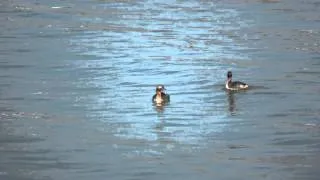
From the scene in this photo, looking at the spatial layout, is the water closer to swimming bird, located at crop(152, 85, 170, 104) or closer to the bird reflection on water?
the bird reflection on water

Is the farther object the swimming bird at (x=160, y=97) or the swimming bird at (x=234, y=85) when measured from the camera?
the swimming bird at (x=234, y=85)

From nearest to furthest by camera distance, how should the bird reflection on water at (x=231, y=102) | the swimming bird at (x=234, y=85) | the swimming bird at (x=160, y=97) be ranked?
1. the bird reflection on water at (x=231, y=102)
2. the swimming bird at (x=160, y=97)
3. the swimming bird at (x=234, y=85)

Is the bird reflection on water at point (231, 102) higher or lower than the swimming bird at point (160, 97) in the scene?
lower

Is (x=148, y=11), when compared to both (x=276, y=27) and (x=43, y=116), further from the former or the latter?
(x=43, y=116)

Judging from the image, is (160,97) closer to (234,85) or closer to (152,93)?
(152,93)

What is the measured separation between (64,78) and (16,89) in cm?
181

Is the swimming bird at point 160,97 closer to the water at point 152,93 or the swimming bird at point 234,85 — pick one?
the water at point 152,93

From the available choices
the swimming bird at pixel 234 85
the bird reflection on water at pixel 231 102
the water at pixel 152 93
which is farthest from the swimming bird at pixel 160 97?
the swimming bird at pixel 234 85

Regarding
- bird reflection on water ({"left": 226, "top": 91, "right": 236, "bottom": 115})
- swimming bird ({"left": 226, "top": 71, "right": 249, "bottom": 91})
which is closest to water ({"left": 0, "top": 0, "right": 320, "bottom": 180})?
bird reflection on water ({"left": 226, "top": 91, "right": 236, "bottom": 115})

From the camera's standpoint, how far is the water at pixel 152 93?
596 inches

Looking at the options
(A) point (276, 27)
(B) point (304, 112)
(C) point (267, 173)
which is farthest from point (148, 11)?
(C) point (267, 173)

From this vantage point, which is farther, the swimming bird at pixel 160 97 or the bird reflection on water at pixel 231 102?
the swimming bird at pixel 160 97

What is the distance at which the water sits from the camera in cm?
1515

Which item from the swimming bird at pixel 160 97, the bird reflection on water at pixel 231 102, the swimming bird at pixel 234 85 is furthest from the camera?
the swimming bird at pixel 234 85
